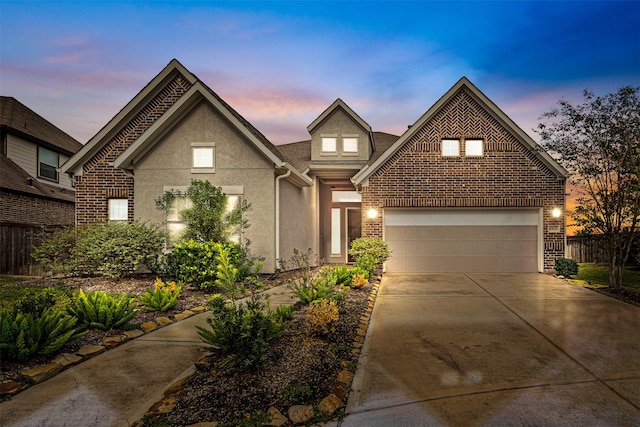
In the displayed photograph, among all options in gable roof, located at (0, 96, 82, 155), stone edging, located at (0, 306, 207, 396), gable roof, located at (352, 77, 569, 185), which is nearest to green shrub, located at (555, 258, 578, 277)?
gable roof, located at (352, 77, 569, 185)

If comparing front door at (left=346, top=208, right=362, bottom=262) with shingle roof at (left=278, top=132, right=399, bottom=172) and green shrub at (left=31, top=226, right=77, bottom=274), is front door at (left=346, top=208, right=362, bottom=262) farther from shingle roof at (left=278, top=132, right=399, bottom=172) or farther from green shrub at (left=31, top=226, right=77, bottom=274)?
green shrub at (left=31, top=226, right=77, bottom=274)

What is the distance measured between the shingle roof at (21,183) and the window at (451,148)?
17.4 m

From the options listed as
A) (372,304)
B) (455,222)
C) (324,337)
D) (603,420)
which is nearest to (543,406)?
(603,420)

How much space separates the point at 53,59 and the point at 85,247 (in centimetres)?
499

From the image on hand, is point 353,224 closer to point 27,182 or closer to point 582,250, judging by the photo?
point 582,250

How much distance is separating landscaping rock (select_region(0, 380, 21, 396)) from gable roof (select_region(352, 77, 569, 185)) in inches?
435

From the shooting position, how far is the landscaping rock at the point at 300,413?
10.6ft

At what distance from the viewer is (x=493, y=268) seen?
45.1ft

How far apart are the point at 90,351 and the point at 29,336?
27.5 inches

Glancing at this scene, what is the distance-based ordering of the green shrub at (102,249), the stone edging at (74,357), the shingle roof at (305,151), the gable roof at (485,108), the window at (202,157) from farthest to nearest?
the shingle roof at (305,151) < the gable roof at (485,108) < the window at (202,157) < the green shrub at (102,249) < the stone edging at (74,357)

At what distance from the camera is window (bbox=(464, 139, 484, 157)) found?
13.6 m

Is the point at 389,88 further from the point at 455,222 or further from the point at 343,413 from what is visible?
the point at 343,413

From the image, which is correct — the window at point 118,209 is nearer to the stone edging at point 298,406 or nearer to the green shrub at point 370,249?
the green shrub at point 370,249

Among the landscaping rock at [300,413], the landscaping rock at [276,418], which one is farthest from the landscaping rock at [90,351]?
the landscaping rock at [300,413]
